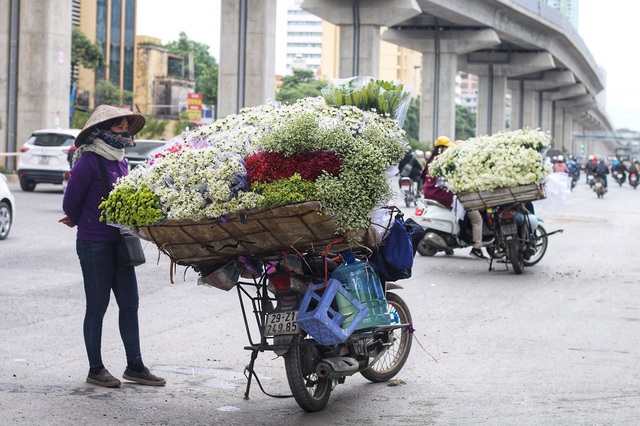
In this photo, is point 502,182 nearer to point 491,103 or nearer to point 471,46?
point 471,46

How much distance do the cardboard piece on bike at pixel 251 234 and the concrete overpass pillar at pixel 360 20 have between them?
144 ft

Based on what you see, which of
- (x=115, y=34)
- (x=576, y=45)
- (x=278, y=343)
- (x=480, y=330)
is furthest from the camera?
(x=115, y=34)

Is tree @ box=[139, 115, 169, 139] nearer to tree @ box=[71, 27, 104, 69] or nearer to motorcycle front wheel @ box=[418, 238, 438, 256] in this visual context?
motorcycle front wheel @ box=[418, 238, 438, 256]

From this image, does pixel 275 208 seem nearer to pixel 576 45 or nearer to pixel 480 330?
pixel 480 330

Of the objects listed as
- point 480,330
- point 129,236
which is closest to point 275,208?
point 129,236

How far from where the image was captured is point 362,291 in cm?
650

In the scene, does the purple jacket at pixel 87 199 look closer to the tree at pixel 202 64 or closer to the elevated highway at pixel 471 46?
the elevated highway at pixel 471 46

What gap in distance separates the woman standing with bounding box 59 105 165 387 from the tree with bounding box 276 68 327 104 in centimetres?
10921

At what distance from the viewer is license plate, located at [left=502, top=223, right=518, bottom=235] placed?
46.3ft

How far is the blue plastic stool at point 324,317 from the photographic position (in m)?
6.06

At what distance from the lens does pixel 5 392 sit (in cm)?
661

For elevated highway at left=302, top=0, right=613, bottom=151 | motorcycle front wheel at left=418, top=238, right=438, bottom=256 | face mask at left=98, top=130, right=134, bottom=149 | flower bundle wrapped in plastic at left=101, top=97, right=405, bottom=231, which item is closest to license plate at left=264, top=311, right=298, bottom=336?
flower bundle wrapped in plastic at left=101, top=97, right=405, bottom=231

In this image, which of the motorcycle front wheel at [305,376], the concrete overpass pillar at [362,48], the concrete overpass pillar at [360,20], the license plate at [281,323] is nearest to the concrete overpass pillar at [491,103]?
the concrete overpass pillar at [362,48]

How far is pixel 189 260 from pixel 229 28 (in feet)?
128
